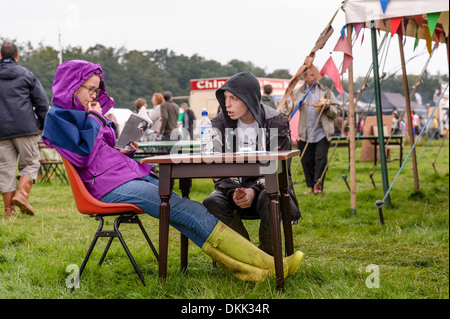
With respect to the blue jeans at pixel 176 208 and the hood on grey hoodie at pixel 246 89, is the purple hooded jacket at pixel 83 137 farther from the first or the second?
the hood on grey hoodie at pixel 246 89

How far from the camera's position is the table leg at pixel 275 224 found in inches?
110

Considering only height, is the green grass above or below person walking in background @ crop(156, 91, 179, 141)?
below

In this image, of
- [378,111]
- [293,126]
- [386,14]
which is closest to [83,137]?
[386,14]

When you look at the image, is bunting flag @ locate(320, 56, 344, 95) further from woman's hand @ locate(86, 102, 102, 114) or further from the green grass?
woman's hand @ locate(86, 102, 102, 114)

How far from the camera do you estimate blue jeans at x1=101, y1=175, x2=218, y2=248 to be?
9.71 ft

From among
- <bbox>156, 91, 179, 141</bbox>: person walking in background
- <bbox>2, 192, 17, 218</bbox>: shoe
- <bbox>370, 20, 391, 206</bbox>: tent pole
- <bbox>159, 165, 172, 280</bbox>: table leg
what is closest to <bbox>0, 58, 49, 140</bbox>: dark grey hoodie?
<bbox>2, 192, 17, 218</bbox>: shoe

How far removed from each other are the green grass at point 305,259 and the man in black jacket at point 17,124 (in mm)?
352

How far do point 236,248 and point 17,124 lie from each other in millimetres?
3982

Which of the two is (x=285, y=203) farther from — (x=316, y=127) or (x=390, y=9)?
(x=316, y=127)

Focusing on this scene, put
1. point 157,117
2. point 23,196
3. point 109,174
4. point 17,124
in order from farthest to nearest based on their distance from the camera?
point 157,117 < point 23,196 < point 17,124 < point 109,174

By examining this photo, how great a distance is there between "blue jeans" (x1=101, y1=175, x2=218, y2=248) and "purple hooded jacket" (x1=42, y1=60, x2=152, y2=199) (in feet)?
0.25

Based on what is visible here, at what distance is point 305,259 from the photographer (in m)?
3.84

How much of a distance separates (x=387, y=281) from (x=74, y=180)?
6.20 ft
